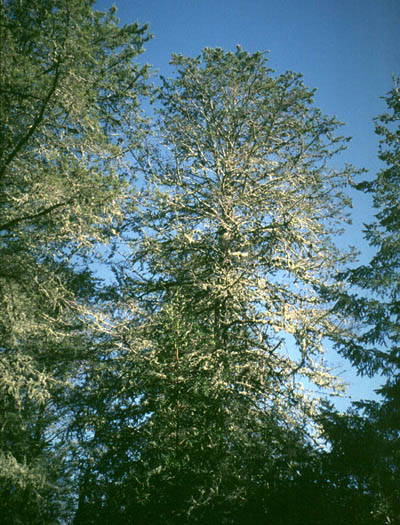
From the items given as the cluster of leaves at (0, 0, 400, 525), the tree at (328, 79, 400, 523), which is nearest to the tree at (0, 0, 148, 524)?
the cluster of leaves at (0, 0, 400, 525)

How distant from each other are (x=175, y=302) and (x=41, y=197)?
3.00 m

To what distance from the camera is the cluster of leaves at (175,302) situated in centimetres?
529

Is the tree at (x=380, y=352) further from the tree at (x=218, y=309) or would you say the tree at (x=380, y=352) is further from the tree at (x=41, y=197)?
the tree at (x=41, y=197)

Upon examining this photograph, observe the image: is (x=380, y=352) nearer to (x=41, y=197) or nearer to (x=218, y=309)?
(x=218, y=309)

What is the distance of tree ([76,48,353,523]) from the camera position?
16.6 ft

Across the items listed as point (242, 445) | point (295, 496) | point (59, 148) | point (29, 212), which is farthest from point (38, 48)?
point (295, 496)

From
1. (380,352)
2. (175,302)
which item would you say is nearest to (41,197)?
(175,302)

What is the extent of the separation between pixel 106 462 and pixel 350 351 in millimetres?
4681

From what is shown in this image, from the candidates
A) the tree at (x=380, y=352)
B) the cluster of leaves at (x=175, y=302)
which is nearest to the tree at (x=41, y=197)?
the cluster of leaves at (x=175, y=302)

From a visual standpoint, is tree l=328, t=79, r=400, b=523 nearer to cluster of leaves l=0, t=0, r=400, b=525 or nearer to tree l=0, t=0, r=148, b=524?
cluster of leaves l=0, t=0, r=400, b=525

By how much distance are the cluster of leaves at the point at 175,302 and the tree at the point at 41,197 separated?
4 centimetres

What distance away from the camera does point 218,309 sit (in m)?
7.75

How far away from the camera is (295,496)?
556cm

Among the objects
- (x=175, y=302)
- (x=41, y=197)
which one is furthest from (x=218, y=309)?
(x=41, y=197)
